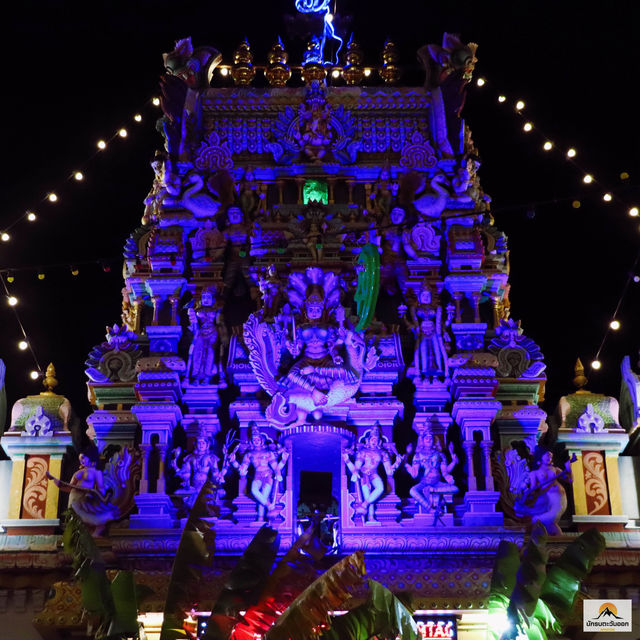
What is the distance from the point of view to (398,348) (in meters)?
19.5

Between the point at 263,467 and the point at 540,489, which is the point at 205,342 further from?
the point at 540,489

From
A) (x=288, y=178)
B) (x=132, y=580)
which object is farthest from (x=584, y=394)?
(x=132, y=580)

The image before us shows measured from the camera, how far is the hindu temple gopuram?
1766 centimetres

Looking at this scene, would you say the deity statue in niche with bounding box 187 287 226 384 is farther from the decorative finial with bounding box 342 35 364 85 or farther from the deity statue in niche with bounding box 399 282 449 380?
the decorative finial with bounding box 342 35 364 85

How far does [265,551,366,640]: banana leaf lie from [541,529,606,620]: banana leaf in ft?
8.68

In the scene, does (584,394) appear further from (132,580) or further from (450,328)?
(132,580)

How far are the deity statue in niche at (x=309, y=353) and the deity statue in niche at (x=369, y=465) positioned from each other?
784mm

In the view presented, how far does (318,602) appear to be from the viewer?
48.6 ft

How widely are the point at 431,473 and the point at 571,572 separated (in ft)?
10.6

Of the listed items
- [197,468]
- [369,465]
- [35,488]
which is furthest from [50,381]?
[369,465]

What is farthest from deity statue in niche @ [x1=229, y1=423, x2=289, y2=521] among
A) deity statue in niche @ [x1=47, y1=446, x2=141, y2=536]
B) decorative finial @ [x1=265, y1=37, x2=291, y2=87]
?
decorative finial @ [x1=265, y1=37, x2=291, y2=87]

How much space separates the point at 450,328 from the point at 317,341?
2366 millimetres

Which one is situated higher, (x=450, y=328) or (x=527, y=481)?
(x=450, y=328)

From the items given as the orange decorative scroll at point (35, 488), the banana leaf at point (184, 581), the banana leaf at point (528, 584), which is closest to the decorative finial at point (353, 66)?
the orange decorative scroll at point (35, 488)
